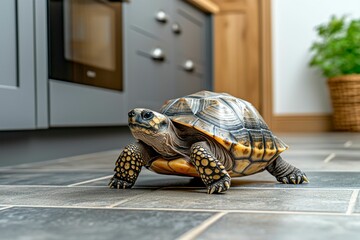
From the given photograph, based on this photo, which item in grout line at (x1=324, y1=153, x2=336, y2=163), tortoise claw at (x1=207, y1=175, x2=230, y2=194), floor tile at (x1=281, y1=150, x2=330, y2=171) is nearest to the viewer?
tortoise claw at (x1=207, y1=175, x2=230, y2=194)

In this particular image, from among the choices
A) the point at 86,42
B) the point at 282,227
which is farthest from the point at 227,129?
the point at 86,42

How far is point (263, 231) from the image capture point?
0.81 meters

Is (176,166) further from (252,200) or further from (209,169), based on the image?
(252,200)

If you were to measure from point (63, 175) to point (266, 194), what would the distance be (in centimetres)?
72

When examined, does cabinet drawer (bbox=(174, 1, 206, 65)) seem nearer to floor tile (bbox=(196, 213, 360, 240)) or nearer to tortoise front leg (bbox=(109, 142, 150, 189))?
tortoise front leg (bbox=(109, 142, 150, 189))

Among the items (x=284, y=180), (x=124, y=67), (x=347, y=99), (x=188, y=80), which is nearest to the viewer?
(x=284, y=180)

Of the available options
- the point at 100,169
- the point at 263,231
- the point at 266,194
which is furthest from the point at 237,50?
the point at 263,231

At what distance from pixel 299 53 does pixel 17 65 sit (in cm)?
353

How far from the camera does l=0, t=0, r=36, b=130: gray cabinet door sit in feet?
6.43

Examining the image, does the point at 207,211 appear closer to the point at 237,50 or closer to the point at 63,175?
the point at 63,175

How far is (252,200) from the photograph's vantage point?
114 centimetres

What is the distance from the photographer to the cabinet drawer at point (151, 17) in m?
3.15

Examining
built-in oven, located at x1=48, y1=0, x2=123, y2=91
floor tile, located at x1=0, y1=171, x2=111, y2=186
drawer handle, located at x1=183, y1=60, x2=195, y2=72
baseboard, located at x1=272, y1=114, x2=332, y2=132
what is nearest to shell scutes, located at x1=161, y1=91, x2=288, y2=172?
floor tile, located at x1=0, y1=171, x2=111, y2=186

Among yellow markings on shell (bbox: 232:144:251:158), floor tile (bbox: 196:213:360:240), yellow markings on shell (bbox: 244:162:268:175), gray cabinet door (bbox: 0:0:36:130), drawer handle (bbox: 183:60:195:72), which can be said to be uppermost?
drawer handle (bbox: 183:60:195:72)
